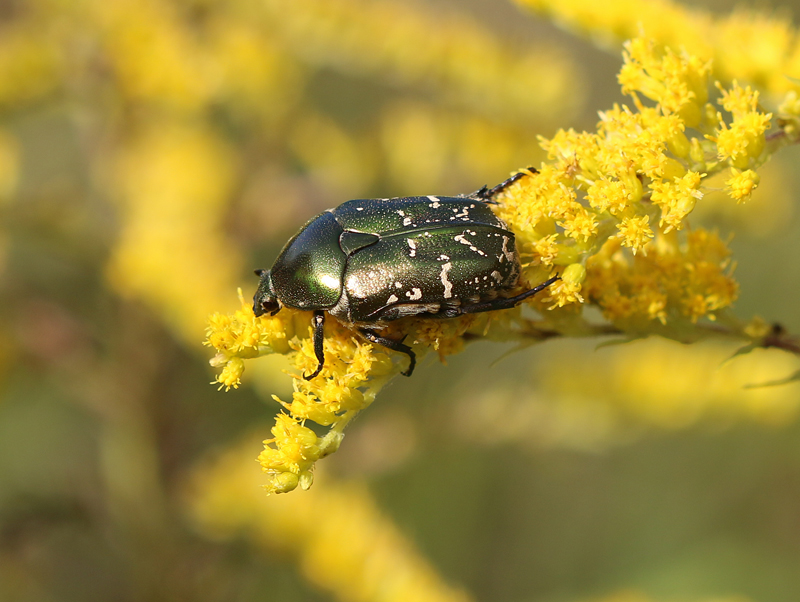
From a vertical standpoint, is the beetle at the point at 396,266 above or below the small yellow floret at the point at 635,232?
below

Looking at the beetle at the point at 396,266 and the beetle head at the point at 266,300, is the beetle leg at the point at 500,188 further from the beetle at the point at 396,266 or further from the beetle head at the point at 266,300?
the beetle head at the point at 266,300

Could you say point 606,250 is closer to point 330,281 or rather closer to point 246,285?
point 330,281

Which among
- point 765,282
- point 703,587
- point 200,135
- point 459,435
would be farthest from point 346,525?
point 765,282

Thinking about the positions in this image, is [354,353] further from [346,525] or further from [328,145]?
[328,145]

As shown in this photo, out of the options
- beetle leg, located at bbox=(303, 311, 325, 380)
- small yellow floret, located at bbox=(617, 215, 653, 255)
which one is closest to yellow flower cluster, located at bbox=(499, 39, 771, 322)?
small yellow floret, located at bbox=(617, 215, 653, 255)

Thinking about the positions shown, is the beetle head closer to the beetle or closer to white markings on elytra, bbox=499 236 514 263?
the beetle

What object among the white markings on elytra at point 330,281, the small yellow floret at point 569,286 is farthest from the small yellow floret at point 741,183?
the white markings on elytra at point 330,281
